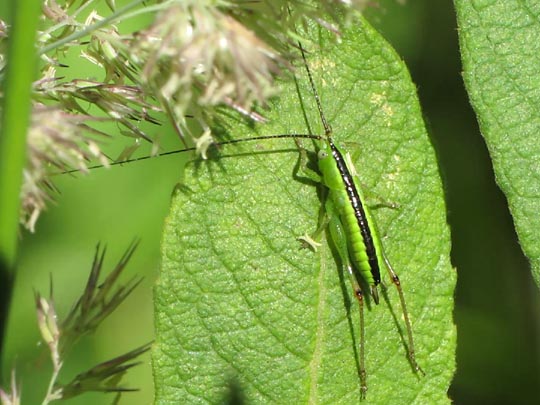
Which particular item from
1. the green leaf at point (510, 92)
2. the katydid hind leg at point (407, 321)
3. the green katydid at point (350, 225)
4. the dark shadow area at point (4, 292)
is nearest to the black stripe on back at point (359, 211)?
the green katydid at point (350, 225)

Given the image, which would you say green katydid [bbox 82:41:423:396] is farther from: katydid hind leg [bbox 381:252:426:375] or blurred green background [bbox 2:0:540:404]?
blurred green background [bbox 2:0:540:404]

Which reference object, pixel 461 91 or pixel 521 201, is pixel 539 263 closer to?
pixel 521 201

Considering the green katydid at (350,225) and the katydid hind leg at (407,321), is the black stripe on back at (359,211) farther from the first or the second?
the katydid hind leg at (407,321)

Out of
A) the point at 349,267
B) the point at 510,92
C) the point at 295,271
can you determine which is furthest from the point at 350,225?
the point at 510,92

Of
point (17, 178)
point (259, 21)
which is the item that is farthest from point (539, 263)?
point (17, 178)

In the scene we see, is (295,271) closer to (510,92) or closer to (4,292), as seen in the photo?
(510,92)

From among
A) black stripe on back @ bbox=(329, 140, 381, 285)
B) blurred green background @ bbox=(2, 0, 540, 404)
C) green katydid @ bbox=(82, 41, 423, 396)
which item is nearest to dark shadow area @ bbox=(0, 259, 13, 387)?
green katydid @ bbox=(82, 41, 423, 396)
